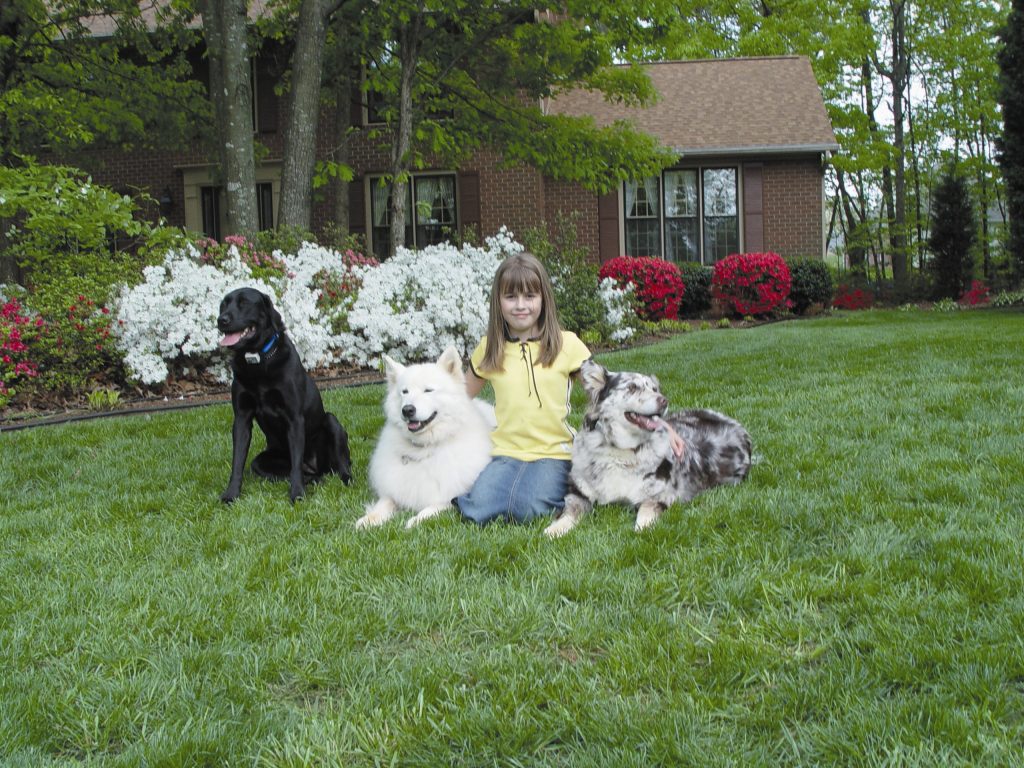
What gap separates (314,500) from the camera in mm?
4633

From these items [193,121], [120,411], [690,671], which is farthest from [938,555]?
[193,121]

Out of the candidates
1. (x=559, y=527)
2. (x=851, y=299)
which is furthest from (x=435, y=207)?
(x=559, y=527)

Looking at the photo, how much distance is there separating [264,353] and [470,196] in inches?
564

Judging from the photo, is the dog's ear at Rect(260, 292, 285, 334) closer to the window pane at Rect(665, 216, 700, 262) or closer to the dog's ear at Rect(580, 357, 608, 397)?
the dog's ear at Rect(580, 357, 608, 397)

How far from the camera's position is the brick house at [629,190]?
18.5 metres

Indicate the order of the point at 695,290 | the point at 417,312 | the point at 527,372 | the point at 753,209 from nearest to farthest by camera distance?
the point at 527,372 → the point at 417,312 → the point at 695,290 → the point at 753,209

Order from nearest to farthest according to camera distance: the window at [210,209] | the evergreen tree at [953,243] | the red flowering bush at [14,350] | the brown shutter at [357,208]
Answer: the red flowering bush at [14,350]
the brown shutter at [357,208]
the window at [210,209]
the evergreen tree at [953,243]

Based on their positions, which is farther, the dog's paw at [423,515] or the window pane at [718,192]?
the window pane at [718,192]

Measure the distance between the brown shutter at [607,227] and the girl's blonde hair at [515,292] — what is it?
49.0 ft

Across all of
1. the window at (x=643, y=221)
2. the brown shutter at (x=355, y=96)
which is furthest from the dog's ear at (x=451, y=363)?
the window at (x=643, y=221)

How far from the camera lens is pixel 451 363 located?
4457 mm

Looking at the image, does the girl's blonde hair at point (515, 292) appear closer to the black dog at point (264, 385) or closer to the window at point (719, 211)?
the black dog at point (264, 385)

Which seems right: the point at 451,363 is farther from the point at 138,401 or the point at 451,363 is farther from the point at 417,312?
the point at 417,312

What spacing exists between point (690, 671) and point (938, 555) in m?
1.37
